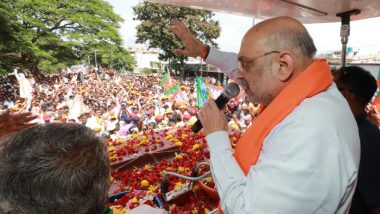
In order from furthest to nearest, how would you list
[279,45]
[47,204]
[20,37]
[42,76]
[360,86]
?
[42,76], [20,37], [360,86], [279,45], [47,204]

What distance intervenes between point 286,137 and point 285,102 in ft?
0.55

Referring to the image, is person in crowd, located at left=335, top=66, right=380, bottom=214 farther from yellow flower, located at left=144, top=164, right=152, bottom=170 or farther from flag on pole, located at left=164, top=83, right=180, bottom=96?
flag on pole, located at left=164, top=83, right=180, bottom=96

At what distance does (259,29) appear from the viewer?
1109 mm

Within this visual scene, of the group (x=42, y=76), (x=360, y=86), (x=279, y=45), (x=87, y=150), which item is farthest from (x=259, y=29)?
(x=42, y=76)

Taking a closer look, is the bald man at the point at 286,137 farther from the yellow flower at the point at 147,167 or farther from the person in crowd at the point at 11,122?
the yellow flower at the point at 147,167

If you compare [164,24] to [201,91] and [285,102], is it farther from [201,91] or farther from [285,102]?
[285,102]

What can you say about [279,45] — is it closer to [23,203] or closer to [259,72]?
[259,72]

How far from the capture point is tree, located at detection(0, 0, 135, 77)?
18580 millimetres

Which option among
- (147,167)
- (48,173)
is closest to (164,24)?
(147,167)

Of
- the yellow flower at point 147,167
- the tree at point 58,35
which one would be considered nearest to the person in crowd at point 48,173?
the yellow flower at point 147,167

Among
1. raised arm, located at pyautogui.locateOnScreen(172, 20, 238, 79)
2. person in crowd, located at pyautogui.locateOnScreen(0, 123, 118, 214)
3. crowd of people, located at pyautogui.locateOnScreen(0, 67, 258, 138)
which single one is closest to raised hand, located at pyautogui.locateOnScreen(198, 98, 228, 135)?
person in crowd, located at pyautogui.locateOnScreen(0, 123, 118, 214)

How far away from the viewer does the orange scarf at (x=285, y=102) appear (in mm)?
1034

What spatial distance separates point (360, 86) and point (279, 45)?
1.09 m

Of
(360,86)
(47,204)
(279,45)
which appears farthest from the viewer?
(360,86)
